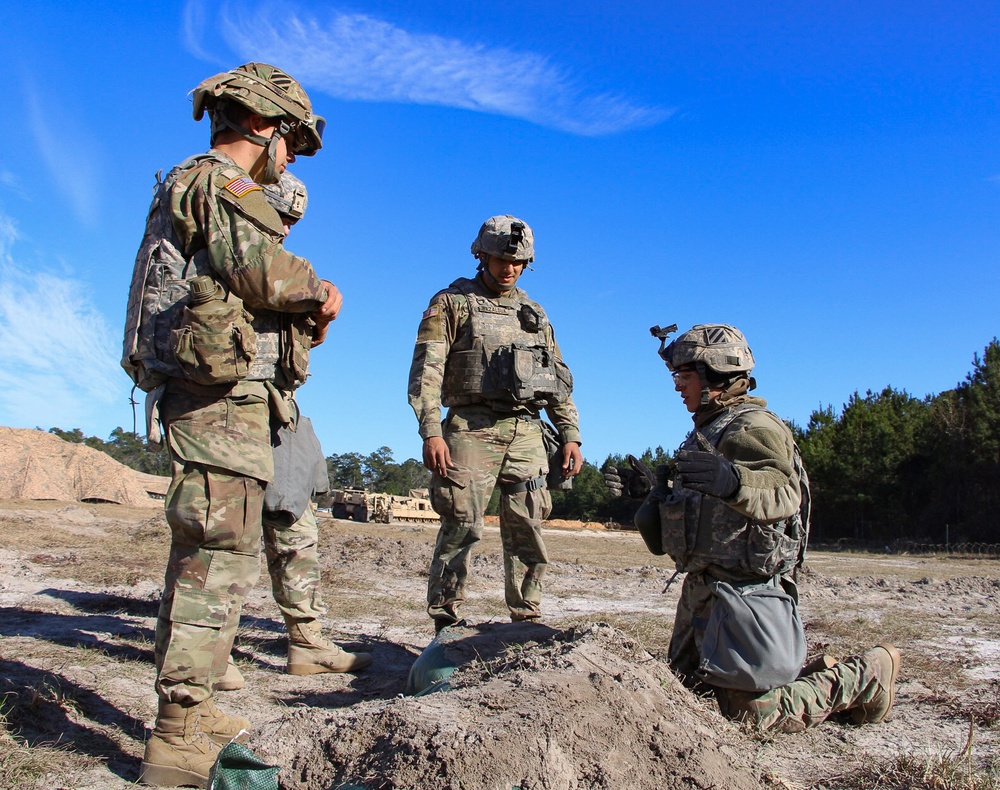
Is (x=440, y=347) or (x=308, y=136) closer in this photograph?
(x=308, y=136)

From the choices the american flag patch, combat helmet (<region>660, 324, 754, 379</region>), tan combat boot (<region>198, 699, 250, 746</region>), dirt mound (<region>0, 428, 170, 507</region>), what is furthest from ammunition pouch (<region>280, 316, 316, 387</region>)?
dirt mound (<region>0, 428, 170, 507</region>)

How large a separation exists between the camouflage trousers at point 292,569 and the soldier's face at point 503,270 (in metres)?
2.01

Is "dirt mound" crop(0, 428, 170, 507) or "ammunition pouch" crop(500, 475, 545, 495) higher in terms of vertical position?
"ammunition pouch" crop(500, 475, 545, 495)

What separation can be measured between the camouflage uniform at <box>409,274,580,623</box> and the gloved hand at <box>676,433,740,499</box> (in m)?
1.92

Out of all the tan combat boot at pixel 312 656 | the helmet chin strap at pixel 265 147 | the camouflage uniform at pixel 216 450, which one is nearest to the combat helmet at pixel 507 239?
the helmet chin strap at pixel 265 147

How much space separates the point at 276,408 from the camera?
339cm

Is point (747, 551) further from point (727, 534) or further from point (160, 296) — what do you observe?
point (160, 296)

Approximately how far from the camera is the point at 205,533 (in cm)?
297

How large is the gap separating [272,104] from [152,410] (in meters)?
1.34

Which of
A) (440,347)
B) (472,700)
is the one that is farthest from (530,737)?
(440,347)

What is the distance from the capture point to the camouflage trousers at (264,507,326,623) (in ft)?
15.1

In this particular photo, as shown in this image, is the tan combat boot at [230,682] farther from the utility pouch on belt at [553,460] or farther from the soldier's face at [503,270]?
the soldier's face at [503,270]

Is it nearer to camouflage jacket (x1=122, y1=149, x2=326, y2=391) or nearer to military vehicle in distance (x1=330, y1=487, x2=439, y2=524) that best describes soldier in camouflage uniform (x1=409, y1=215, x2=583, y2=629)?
camouflage jacket (x1=122, y1=149, x2=326, y2=391)

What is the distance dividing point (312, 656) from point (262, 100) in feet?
9.53
